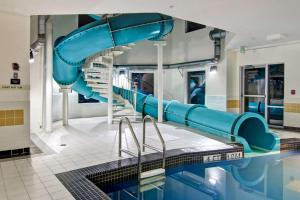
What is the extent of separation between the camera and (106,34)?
17.7 feet

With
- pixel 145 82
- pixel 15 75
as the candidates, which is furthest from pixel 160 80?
pixel 15 75

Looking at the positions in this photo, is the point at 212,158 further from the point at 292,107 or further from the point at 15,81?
the point at 15,81

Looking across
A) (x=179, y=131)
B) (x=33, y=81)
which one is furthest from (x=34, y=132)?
(x=179, y=131)

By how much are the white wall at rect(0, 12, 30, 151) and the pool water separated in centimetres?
197

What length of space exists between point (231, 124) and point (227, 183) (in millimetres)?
1757

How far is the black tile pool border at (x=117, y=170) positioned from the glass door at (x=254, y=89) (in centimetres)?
341

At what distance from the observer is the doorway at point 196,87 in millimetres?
10570

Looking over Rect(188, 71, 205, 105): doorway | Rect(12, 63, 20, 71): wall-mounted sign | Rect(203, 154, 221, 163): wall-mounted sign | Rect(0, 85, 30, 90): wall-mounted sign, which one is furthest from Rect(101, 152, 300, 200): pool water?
Rect(188, 71, 205, 105): doorway

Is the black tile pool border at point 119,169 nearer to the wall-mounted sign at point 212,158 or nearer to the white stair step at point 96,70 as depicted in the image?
the wall-mounted sign at point 212,158

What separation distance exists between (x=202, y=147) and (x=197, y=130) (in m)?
1.77

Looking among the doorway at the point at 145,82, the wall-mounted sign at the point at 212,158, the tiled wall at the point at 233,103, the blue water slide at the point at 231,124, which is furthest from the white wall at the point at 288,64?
the doorway at the point at 145,82

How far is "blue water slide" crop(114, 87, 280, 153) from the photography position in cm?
557

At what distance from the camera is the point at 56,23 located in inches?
343

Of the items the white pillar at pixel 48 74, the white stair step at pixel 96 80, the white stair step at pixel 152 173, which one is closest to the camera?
the white stair step at pixel 152 173
